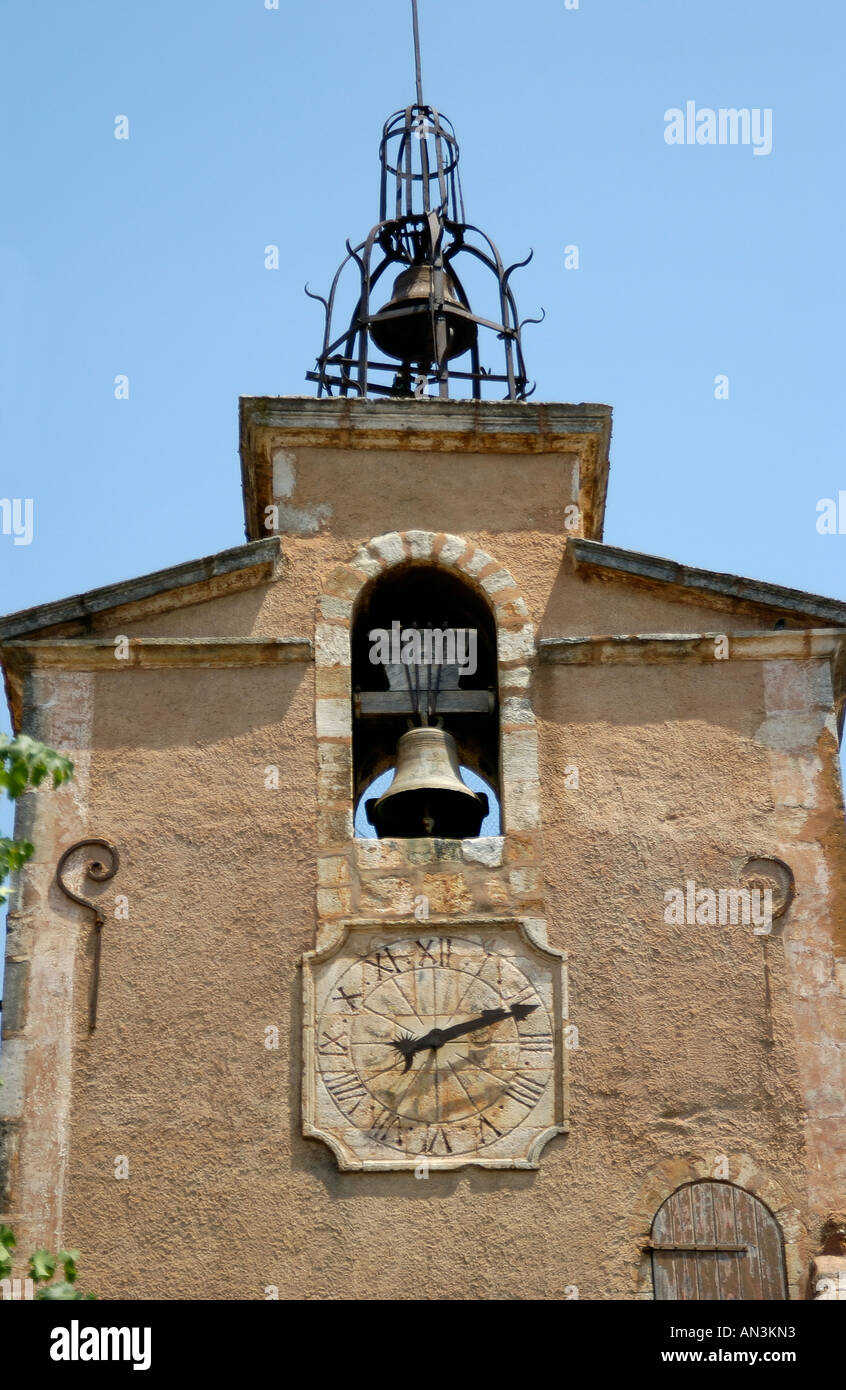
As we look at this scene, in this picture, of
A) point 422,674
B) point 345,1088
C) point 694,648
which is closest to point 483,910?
point 345,1088

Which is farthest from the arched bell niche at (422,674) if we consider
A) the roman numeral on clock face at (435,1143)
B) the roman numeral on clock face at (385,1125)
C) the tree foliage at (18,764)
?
the tree foliage at (18,764)

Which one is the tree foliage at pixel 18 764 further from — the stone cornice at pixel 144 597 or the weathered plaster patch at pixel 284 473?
the weathered plaster patch at pixel 284 473

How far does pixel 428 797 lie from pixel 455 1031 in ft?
4.20

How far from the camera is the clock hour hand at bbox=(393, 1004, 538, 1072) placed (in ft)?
37.4

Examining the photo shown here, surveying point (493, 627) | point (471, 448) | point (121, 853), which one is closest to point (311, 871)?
point (121, 853)

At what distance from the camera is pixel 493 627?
12.7 meters

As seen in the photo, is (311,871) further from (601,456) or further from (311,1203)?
(601,456)

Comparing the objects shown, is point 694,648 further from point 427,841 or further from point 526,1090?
point 526,1090

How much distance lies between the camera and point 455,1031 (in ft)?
37.6

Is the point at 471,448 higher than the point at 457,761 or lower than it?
higher

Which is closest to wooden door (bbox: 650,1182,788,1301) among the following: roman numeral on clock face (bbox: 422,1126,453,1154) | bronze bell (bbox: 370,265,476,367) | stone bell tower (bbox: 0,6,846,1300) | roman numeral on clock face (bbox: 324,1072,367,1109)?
stone bell tower (bbox: 0,6,846,1300)

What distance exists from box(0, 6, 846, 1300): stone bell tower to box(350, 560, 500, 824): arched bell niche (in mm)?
22
